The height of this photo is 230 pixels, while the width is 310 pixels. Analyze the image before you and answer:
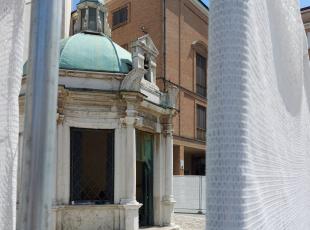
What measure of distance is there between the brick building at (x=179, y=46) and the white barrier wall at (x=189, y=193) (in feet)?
10.1

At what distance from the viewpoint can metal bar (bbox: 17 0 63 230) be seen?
1.64 meters

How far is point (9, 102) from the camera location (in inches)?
68.1

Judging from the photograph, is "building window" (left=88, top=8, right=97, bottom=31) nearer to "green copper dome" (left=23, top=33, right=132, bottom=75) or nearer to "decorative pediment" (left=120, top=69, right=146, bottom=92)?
"green copper dome" (left=23, top=33, right=132, bottom=75)

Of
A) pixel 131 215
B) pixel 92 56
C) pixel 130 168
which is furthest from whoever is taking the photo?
pixel 92 56

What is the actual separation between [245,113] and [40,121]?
749 millimetres

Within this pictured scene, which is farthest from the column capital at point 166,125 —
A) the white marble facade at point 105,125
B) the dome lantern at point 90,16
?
the dome lantern at point 90,16

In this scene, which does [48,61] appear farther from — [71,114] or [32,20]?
[71,114]

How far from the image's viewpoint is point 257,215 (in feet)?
4.94

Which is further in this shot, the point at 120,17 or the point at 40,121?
the point at 120,17

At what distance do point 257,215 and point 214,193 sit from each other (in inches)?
10.2

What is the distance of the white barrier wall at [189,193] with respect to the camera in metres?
24.6

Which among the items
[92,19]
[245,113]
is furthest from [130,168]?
[245,113]

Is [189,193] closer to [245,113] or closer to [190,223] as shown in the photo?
[190,223]

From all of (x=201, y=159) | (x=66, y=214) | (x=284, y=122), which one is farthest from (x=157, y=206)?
(x=201, y=159)
